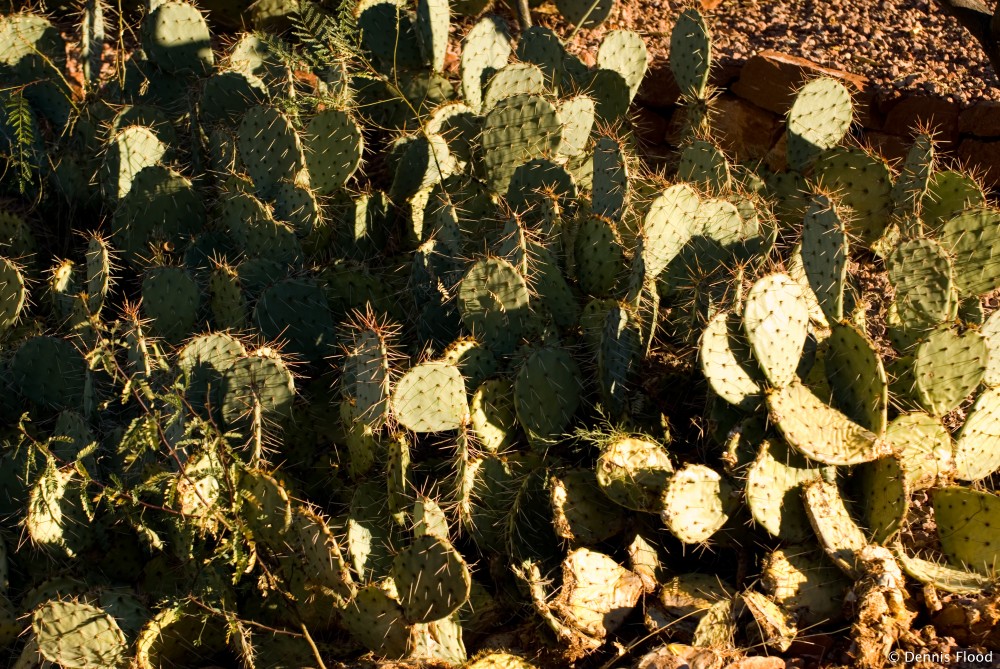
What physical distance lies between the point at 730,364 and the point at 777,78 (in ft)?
6.50

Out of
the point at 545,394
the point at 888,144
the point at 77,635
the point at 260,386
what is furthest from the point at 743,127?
the point at 77,635

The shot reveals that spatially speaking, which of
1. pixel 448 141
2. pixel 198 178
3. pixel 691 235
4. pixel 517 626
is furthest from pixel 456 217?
pixel 517 626

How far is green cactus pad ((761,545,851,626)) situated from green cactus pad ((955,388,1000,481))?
0.64 meters

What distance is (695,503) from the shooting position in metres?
3.21

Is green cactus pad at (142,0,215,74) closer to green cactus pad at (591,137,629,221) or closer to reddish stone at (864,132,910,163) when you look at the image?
green cactus pad at (591,137,629,221)

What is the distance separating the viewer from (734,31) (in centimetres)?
529

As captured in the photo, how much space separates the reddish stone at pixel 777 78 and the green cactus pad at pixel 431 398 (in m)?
2.16

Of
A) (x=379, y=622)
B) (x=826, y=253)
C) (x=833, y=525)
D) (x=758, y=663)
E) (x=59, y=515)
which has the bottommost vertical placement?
(x=59, y=515)

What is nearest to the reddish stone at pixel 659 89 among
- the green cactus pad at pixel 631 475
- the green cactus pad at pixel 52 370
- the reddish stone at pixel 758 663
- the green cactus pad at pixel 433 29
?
the green cactus pad at pixel 433 29

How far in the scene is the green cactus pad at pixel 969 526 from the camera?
321 cm

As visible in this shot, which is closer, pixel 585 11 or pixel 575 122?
pixel 575 122

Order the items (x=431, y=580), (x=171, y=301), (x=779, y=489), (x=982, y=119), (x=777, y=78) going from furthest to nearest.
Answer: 1. (x=777, y=78)
2. (x=982, y=119)
3. (x=171, y=301)
4. (x=779, y=489)
5. (x=431, y=580)

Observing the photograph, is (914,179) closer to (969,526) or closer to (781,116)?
(781,116)

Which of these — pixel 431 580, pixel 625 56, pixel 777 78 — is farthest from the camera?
pixel 777 78
